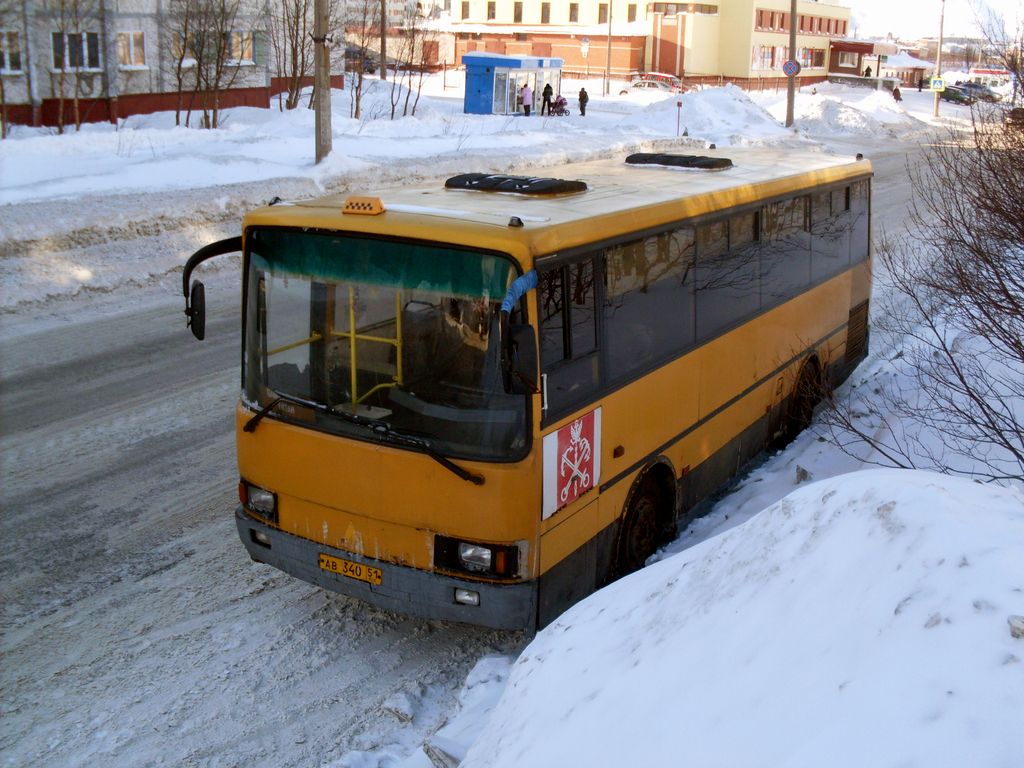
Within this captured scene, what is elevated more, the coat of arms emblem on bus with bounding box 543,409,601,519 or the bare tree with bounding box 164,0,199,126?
the bare tree with bounding box 164,0,199,126

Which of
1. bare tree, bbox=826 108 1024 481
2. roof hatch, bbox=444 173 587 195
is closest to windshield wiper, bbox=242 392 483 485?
roof hatch, bbox=444 173 587 195

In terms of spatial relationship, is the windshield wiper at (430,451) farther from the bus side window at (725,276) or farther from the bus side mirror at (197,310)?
the bus side window at (725,276)

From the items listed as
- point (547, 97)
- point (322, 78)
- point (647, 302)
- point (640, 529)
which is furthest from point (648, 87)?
point (640, 529)

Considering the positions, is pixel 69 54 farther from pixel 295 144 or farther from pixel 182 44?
pixel 295 144

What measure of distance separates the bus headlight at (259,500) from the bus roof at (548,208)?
1.56 m

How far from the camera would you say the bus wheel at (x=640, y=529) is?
6926 mm

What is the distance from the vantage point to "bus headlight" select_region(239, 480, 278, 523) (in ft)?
21.0

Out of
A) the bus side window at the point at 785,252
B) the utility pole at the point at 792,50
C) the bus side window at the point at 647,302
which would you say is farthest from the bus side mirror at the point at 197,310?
the utility pole at the point at 792,50

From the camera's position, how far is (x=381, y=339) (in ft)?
19.3

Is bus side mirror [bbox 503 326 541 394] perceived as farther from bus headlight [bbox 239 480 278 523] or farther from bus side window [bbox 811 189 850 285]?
bus side window [bbox 811 189 850 285]

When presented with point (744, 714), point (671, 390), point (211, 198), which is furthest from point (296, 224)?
point (211, 198)

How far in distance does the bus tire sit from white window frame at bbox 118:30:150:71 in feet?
95.4

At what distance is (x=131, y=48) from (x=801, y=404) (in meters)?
29.8

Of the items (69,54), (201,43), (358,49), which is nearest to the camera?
(201,43)
